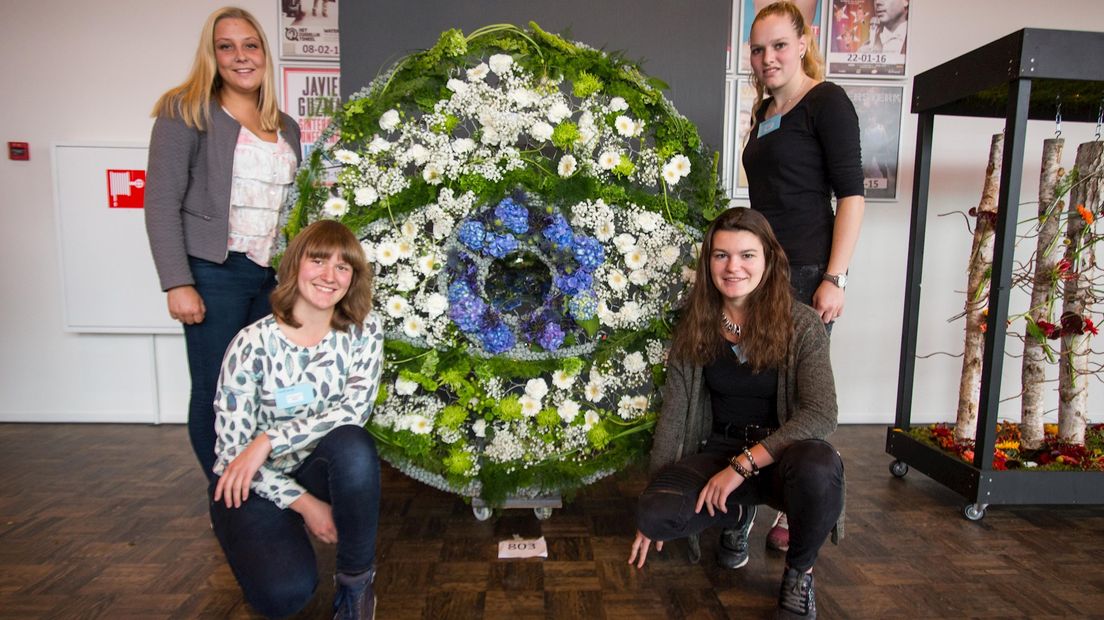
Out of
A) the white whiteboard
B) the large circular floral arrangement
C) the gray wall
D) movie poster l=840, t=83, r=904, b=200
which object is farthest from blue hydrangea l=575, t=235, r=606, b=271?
the white whiteboard

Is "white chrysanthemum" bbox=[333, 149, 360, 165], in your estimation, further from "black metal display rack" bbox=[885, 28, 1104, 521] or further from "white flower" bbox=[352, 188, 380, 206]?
"black metal display rack" bbox=[885, 28, 1104, 521]

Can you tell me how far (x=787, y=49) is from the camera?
1887 millimetres

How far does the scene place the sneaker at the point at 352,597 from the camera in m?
1.58

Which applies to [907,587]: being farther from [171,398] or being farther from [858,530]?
[171,398]

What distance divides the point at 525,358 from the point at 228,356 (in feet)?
2.85

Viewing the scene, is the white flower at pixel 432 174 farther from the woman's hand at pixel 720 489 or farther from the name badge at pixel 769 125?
the woman's hand at pixel 720 489

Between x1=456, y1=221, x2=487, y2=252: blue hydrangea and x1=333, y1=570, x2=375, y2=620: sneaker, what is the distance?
98 centimetres

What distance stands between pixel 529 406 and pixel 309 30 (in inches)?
93.9

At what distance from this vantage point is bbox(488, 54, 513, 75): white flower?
202 cm

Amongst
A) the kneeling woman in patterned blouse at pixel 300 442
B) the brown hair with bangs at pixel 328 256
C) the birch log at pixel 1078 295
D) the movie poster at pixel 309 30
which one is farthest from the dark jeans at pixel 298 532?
the birch log at pixel 1078 295

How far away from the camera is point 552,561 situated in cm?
200

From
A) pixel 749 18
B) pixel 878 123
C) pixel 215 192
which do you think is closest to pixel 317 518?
pixel 215 192

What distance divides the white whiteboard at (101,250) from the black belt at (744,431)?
2.86 m

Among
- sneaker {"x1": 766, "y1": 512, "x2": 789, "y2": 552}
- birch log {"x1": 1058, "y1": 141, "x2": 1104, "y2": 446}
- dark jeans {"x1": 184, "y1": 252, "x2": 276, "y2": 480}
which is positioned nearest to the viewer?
dark jeans {"x1": 184, "y1": 252, "x2": 276, "y2": 480}
